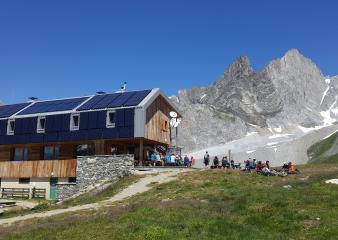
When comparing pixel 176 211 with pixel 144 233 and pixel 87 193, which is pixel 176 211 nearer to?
pixel 144 233

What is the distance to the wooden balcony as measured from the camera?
4250cm

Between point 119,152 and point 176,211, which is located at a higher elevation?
point 119,152

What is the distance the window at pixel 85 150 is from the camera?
144ft

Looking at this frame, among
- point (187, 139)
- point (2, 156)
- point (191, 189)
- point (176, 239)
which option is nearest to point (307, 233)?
point (176, 239)

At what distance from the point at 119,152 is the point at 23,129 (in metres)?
10.8

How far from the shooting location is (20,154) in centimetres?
4806

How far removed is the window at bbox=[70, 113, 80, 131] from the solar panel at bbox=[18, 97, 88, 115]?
4.57 ft

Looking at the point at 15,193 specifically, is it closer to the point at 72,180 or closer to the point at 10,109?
the point at 72,180

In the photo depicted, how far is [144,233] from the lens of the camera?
14.8 metres

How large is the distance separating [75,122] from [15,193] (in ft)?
31.5

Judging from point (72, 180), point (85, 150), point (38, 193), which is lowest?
point (38, 193)

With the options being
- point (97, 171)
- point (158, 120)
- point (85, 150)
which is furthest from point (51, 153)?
point (158, 120)

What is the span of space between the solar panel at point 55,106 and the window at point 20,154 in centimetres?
413

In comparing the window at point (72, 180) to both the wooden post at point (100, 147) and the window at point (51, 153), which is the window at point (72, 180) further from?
the window at point (51, 153)
